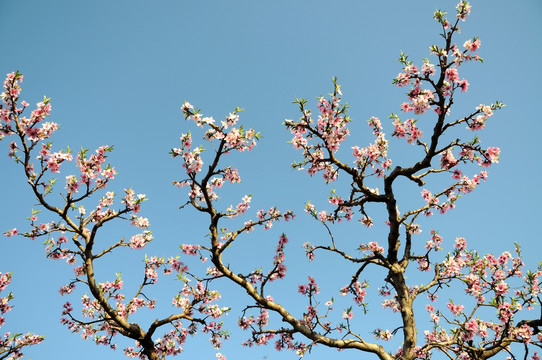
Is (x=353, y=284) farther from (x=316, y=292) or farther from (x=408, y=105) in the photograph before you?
(x=408, y=105)

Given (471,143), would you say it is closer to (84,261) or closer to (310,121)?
(310,121)

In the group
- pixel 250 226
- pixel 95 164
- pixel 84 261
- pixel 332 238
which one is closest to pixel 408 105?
pixel 332 238

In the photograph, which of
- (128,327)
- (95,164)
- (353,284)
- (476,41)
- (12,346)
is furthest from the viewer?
(12,346)

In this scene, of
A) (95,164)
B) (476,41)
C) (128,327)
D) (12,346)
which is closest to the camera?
(476,41)

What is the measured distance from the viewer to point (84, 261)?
9.48 meters

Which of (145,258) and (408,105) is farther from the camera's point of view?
(145,258)

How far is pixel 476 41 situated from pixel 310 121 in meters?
4.82

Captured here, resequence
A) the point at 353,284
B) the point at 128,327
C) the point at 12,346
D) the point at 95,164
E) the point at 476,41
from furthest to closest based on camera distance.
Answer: the point at 12,346
the point at 353,284
the point at 128,327
the point at 95,164
the point at 476,41

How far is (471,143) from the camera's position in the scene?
9211 mm

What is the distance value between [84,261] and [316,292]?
7317 mm

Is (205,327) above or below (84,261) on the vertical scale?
below

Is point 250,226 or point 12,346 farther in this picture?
point 12,346

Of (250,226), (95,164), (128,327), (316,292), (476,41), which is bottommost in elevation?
(128,327)

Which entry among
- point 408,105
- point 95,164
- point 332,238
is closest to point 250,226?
point 332,238
